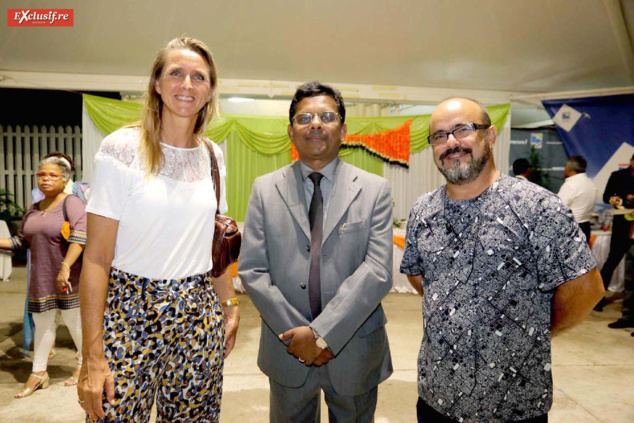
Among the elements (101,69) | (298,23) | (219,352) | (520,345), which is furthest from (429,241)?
(101,69)

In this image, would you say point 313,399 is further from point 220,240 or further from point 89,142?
point 89,142

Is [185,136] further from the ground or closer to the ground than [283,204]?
further from the ground

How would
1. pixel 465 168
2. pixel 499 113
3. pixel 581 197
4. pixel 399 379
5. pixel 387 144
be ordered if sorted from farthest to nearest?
pixel 387 144
pixel 499 113
pixel 581 197
pixel 399 379
pixel 465 168

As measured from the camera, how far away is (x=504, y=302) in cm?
145

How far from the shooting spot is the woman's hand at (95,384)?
4.23ft

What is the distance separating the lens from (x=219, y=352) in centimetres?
154

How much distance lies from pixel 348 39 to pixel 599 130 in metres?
4.11

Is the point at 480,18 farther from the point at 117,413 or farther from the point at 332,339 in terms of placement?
the point at 117,413

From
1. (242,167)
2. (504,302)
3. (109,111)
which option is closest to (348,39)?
(242,167)

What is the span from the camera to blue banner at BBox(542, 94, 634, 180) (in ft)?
22.2

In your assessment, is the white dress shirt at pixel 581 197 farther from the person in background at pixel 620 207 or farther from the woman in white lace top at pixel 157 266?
the woman in white lace top at pixel 157 266

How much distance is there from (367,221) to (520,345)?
2.35 feet

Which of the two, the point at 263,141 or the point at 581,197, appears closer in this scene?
the point at 581,197

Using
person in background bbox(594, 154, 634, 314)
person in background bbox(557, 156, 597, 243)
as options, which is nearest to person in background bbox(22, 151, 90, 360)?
person in background bbox(557, 156, 597, 243)
